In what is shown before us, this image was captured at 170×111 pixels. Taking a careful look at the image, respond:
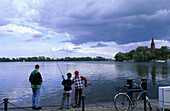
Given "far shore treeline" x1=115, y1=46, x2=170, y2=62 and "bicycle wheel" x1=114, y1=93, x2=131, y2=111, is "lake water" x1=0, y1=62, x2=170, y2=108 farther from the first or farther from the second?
"far shore treeline" x1=115, y1=46, x2=170, y2=62

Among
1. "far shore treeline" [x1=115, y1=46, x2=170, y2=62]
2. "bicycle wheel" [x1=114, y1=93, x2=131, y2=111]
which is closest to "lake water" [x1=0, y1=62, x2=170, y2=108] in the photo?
"bicycle wheel" [x1=114, y1=93, x2=131, y2=111]

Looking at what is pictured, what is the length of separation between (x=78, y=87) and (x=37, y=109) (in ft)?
7.80

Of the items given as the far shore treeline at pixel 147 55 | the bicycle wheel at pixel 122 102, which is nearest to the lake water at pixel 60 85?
the bicycle wheel at pixel 122 102

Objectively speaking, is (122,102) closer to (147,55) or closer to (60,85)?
(60,85)

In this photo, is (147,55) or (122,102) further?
(147,55)

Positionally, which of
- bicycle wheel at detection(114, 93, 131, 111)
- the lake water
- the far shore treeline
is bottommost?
the lake water

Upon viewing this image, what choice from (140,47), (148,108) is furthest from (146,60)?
(148,108)

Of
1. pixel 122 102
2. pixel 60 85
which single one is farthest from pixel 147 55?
pixel 122 102

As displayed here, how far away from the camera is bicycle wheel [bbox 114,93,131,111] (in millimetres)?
7328

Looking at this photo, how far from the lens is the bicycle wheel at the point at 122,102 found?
7328mm

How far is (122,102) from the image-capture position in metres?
7.40

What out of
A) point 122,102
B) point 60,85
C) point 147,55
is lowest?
point 60,85

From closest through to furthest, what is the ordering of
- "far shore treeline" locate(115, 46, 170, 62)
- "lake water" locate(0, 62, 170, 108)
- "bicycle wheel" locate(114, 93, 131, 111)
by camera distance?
1. "bicycle wheel" locate(114, 93, 131, 111)
2. "lake water" locate(0, 62, 170, 108)
3. "far shore treeline" locate(115, 46, 170, 62)

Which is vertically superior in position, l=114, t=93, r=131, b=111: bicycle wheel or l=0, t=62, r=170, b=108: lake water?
l=114, t=93, r=131, b=111: bicycle wheel
